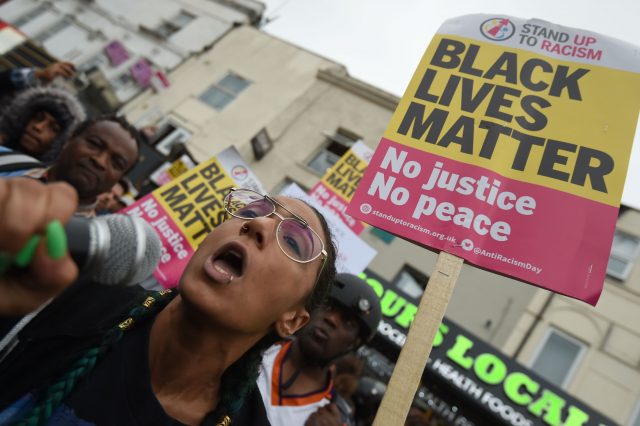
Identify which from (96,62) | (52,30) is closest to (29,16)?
(52,30)

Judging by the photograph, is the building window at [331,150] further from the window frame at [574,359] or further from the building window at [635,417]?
the building window at [635,417]

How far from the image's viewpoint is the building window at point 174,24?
1797 cm

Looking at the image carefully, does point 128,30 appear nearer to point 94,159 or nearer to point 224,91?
point 224,91

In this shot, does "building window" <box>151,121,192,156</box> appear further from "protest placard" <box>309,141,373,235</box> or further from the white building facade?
"protest placard" <box>309,141,373,235</box>

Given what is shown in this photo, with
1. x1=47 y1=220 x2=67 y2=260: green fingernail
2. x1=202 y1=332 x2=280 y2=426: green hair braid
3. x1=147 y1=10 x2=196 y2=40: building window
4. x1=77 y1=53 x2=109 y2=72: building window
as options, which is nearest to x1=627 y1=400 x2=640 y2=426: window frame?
x1=202 y1=332 x2=280 y2=426: green hair braid

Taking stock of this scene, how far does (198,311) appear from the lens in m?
1.39

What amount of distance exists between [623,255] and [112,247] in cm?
1355

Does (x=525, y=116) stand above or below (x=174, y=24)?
below

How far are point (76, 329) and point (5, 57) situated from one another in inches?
753

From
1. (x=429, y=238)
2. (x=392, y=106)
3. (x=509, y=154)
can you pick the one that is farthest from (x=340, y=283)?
(x=392, y=106)

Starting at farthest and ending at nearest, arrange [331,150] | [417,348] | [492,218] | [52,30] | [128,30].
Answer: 1. [128,30]
2. [52,30]
3. [331,150]
4. [492,218]
5. [417,348]

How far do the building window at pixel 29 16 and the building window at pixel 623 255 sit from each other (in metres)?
25.7

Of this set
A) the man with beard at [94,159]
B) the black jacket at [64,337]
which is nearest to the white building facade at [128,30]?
the man with beard at [94,159]

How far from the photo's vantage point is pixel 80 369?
1.31 meters
